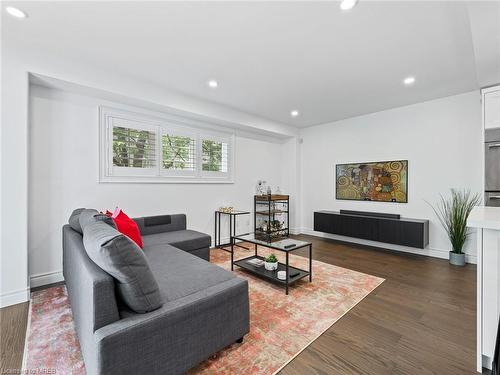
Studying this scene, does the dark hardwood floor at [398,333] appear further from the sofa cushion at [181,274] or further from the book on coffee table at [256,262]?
the book on coffee table at [256,262]

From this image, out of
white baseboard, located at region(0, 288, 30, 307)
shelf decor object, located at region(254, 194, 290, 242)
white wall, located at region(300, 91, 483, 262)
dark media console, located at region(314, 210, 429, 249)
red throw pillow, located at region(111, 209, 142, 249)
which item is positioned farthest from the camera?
shelf decor object, located at region(254, 194, 290, 242)

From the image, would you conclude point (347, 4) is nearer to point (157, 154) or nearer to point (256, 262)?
point (256, 262)

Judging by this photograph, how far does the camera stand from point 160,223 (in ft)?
11.6

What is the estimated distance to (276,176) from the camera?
578 cm

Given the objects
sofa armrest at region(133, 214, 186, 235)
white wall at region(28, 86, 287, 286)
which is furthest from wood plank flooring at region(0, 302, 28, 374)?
sofa armrest at region(133, 214, 186, 235)

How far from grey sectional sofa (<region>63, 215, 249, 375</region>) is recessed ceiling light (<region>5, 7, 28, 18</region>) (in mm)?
1925

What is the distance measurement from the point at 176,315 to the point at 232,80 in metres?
2.83

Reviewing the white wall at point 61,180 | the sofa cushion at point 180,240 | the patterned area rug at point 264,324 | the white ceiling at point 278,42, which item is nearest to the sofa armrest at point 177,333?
the patterned area rug at point 264,324

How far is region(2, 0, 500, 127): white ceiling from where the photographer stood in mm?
1866

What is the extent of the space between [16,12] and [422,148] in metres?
5.35

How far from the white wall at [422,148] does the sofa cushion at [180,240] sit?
3.18 meters

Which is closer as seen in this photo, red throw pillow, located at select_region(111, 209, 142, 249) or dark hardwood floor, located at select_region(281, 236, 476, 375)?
dark hardwood floor, located at select_region(281, 236, 476, 375)

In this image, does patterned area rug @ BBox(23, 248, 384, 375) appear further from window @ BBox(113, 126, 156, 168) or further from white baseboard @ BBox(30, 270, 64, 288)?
window @ BBox(113, 126, 156, 168)

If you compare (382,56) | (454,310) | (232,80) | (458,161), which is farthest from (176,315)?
(458,161)
